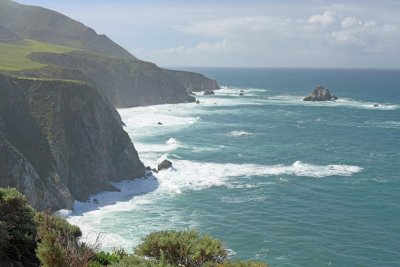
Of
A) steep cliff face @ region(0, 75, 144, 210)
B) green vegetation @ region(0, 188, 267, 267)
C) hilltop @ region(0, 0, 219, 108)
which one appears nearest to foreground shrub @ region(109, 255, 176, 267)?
green vegetation @ region(0, 188, 267, 267)

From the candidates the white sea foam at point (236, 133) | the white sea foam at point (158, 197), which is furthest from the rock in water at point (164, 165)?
the white sea foam at point (236, 133)

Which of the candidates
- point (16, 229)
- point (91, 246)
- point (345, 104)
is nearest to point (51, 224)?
point (16, 229)

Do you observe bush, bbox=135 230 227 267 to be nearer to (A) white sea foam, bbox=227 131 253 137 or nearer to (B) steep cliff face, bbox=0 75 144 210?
(B) steep cliff face, bbox=0 75 144 210

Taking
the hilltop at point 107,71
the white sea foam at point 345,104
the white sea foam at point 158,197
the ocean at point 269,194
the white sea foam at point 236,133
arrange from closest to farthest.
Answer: the ocean at point 269,194 < the white sea foam at point 158,197 < the white sea foam at point 236,133 < the hilltop at point 107,71 < the white sea foam at point 345,104

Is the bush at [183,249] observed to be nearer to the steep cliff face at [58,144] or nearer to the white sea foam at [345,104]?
the steep cliff face at [58,144]

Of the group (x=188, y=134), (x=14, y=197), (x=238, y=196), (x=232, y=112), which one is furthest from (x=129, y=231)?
(x=232, y=112)

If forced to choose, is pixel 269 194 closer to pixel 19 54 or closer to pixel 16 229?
pixel 16 229
